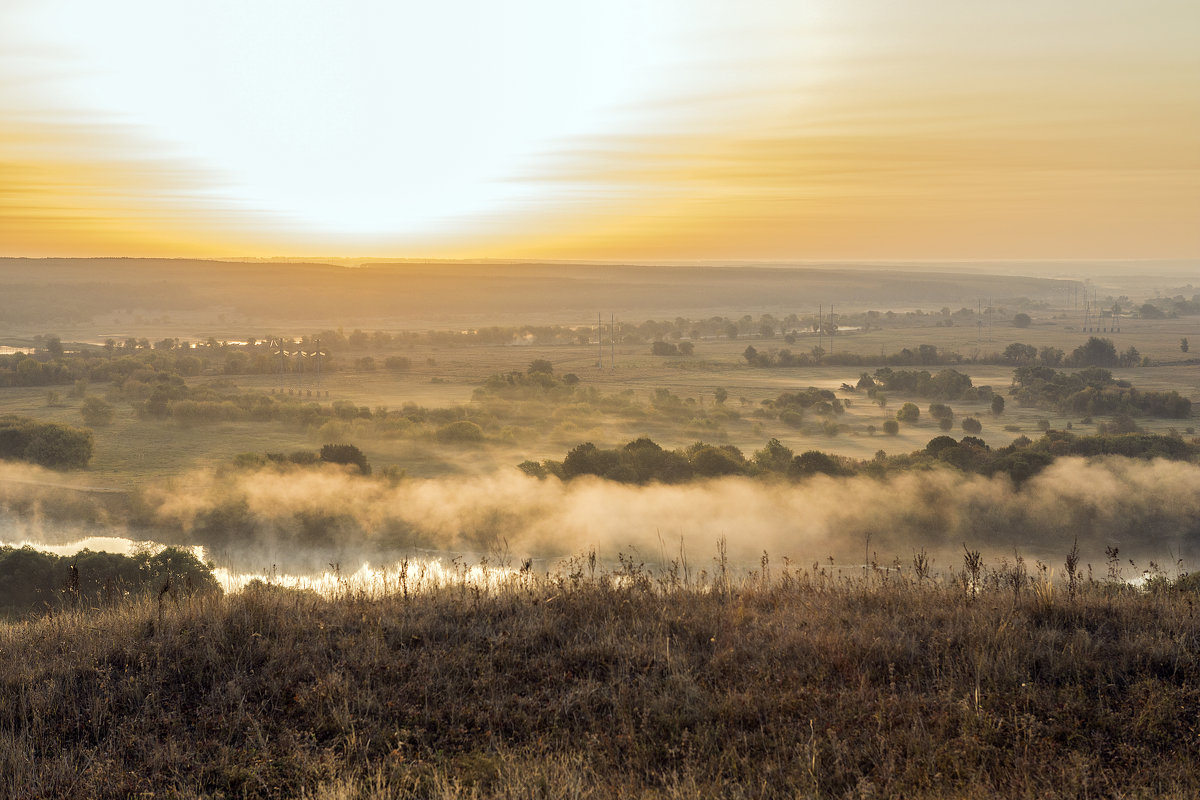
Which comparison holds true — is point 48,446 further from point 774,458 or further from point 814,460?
point 814,460

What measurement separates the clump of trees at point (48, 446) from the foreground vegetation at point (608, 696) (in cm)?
4667

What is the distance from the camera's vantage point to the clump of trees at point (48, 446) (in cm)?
4871

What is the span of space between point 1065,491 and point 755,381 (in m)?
53.7

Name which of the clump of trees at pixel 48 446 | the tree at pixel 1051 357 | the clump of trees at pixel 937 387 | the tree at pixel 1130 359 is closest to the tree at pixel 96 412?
the clump of trees at pixel 48 446

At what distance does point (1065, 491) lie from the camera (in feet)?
141

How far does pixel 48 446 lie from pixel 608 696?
52447mm

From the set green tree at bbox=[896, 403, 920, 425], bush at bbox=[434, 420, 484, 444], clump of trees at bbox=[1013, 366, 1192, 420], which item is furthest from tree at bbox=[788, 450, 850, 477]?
clump of trees at bbox=[1013, 366, 1192, 420]

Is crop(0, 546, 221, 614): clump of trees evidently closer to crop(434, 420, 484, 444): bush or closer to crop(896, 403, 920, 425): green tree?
crop(434, 420, 484, 444): bush

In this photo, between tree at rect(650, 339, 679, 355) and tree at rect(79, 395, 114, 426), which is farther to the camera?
tree at rect(650, 339, 679, 355)

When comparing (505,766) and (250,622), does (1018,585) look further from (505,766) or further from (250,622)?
(250,622)

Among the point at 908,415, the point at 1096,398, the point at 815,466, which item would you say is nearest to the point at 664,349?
the point at 908,415

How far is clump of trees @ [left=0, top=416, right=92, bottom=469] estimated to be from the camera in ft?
160

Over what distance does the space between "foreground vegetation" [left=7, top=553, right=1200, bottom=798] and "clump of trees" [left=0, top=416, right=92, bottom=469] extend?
4667 cm

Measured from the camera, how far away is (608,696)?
679 centimetres
